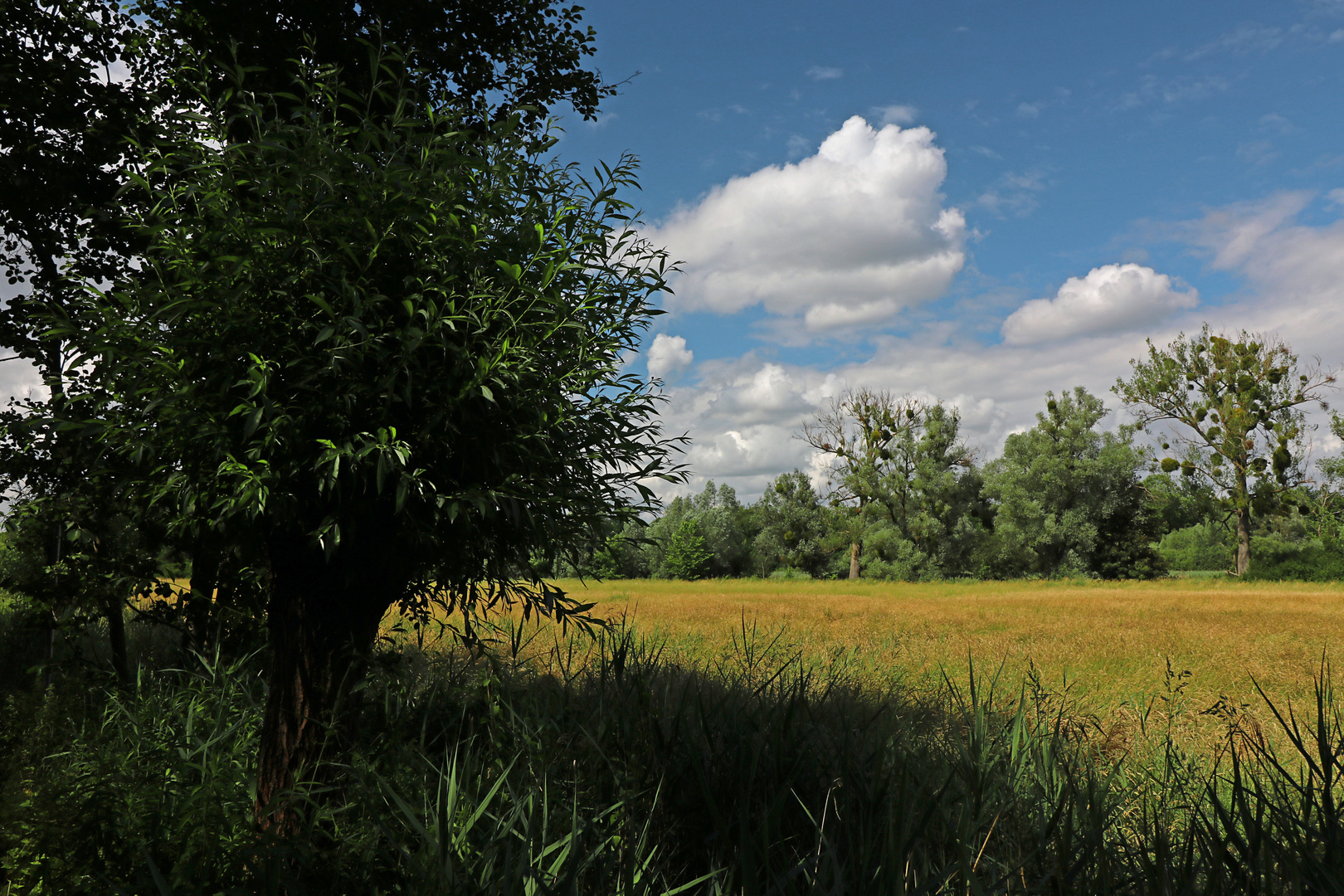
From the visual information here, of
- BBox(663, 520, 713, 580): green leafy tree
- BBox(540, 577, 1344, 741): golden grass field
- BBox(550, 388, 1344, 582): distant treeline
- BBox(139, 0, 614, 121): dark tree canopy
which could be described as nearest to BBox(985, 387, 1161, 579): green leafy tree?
BBox(550, 388, 1344, 582): distant treeline

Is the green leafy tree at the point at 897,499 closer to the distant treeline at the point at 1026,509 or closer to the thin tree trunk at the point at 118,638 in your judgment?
the distant treeline at the point at 1026,509

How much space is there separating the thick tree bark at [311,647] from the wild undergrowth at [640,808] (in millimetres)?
143

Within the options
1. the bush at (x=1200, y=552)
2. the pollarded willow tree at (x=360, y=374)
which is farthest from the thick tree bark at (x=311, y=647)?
the bush at (x=1200, y=552)

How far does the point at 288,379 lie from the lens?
11.5 ft

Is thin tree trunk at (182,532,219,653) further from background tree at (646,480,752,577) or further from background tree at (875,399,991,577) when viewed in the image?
background tree at (646,480,752,577)

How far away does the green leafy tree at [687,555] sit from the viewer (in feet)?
226

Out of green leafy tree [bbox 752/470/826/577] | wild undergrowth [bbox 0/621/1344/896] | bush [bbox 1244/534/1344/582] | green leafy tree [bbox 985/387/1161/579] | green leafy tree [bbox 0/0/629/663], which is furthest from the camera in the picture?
green leafy tree [bbox 752/470/826/577]

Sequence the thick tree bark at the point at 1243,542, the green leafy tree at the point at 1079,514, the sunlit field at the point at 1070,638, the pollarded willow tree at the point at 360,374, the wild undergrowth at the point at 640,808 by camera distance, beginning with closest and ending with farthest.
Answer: the wild undergrowth at the point at 640,808
the pollarded willow tree at the point at 360,374
the sunlit field at the point at 1070,638
the thick tree bark at the point at 1243,542
the green leafy tree at the point at 1079,514

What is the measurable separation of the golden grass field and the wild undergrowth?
7.10 ft

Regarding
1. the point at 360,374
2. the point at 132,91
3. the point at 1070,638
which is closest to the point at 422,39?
the point at 132,91

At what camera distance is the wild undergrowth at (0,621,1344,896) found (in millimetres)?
2639

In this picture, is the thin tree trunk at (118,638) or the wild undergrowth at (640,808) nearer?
the wild undergrowth at (640,808)

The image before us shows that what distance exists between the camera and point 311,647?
375cm

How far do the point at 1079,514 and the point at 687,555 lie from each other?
33.7 metres
